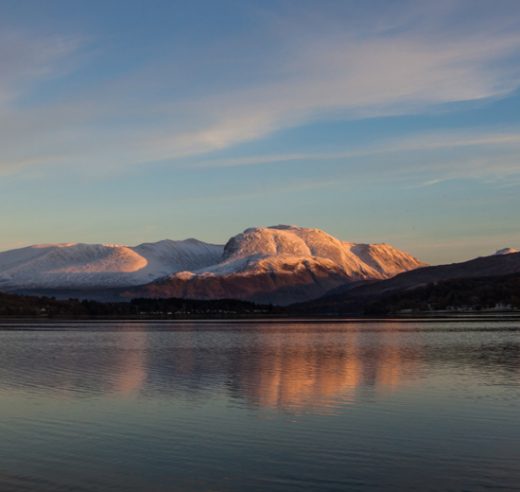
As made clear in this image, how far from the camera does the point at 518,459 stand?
26766 mm

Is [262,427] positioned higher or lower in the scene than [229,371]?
lower

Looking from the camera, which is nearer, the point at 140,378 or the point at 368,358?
the point at 140,378

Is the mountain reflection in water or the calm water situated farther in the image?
the mountain reflection in water

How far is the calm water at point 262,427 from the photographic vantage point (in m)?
24.6

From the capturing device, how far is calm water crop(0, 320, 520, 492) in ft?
80.8

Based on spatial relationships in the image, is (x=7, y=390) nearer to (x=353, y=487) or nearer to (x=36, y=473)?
(x=36, y=473)

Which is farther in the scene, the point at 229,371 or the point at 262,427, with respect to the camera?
the point at 229,371

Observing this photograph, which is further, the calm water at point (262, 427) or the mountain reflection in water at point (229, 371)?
the mountain reflection in water at point (229, 371)

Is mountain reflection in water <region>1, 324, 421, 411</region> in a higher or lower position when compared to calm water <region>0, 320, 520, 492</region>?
higher

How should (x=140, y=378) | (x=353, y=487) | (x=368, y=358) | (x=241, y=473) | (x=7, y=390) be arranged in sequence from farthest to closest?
1. (x=368, y=358)
2. (x=140, y=378)
3. (x=7, y=390)
4. (x=241, y=473)
5. (x=353, y=487)

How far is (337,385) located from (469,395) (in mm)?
8363

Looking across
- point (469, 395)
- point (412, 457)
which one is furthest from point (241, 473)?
point (469, 395)

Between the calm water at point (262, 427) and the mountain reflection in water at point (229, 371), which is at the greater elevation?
the mountain reflection in water at point (229, 371)

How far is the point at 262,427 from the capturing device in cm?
3294
